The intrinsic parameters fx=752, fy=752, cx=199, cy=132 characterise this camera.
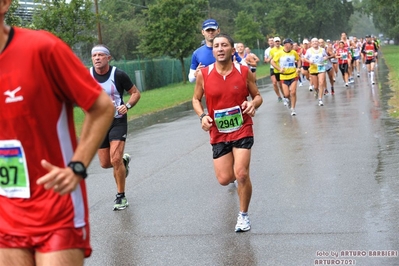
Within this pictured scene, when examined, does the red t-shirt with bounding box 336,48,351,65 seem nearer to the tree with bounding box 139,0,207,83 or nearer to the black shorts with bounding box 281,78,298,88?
the black shorts with bounding box 281,78,298,88

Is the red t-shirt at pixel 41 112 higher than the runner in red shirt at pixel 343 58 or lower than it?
higher

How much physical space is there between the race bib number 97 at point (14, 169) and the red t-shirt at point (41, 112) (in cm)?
2

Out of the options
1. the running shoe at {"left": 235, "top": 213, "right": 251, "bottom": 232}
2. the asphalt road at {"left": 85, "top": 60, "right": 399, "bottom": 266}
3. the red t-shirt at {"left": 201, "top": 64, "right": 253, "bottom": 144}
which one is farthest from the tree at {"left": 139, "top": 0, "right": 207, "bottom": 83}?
the running shoe at {"left": 235, "top": 213, "right": 251, "bottom": 232}

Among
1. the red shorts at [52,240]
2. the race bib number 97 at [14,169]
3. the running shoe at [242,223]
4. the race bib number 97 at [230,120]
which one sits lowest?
the running shoe at [242,223]

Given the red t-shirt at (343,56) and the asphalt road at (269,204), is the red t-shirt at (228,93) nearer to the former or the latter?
the asphalt road at (269,204)

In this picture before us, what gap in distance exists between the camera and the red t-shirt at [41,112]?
3.35m

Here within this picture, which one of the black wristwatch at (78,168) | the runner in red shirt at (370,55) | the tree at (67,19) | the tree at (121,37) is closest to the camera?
the black wristwatch at (78,168)

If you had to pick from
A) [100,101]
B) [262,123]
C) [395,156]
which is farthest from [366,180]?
[262,123]

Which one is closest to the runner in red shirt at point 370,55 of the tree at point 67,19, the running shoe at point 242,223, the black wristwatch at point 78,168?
the tree at point 67,19

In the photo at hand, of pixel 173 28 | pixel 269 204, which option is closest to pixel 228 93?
pixel 269 204

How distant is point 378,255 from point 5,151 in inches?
140

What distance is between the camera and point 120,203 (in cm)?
868

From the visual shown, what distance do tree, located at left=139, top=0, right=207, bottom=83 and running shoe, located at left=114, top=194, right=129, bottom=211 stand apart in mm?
35917

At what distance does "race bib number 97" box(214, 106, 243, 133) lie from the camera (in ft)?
24.2
